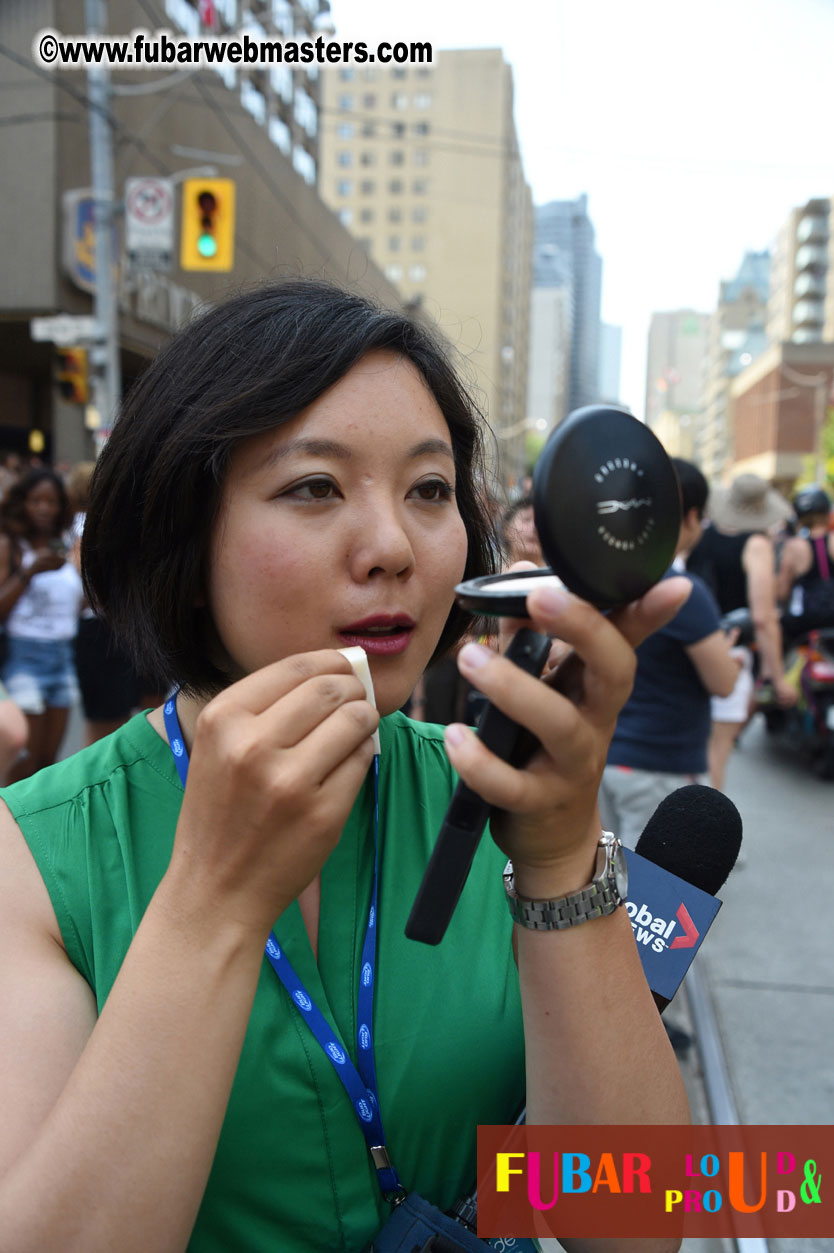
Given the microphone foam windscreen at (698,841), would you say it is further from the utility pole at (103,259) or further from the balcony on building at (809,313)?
the balcony on building at (809,313)

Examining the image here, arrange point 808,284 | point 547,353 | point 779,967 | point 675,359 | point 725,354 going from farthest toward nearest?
point 675,359 → point 547,353 → point 725,354 → point 808,284 → point 779,967

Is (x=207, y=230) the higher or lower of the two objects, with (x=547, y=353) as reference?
lower

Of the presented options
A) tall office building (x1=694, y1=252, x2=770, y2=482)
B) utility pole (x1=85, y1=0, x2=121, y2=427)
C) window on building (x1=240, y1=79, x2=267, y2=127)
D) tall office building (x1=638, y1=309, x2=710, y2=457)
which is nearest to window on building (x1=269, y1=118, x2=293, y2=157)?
window on building (x1=240, y1=79, x2=267, y2=127)

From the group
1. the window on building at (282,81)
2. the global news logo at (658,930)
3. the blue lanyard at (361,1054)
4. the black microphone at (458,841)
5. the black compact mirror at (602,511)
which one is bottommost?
the blue lanyard at (361,1054)

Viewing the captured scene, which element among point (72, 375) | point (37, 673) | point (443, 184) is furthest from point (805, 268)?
point (37, 673)

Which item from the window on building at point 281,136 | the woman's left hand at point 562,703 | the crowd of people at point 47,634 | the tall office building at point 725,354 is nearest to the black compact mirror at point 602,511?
the woman's left hand at point 562,703

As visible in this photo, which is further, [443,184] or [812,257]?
[443,184]

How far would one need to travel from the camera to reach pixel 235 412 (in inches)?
48.8

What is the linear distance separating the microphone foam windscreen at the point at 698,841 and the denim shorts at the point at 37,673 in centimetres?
477

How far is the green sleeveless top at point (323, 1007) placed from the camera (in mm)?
1206

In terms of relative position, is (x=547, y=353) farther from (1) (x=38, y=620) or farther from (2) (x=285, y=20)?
(1) (x=38, y=620)

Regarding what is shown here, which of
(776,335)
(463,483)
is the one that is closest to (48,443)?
(463,483)

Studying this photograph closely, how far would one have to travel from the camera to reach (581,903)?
3.23 feet

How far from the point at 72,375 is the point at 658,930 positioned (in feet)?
39.5
